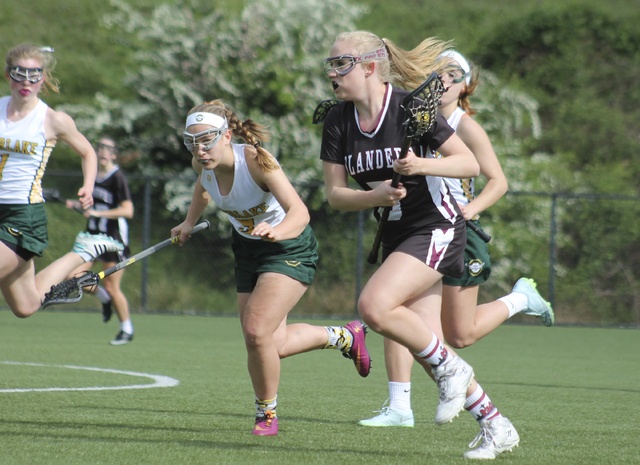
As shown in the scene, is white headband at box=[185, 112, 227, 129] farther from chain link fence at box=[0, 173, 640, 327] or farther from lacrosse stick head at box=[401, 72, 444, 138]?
chain link fence at box=[0, 173, 640, 327]

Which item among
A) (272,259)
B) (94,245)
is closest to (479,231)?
(272,259)

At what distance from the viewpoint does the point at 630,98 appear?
24766 mm

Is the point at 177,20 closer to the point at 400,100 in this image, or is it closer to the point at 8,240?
the point at 8,240

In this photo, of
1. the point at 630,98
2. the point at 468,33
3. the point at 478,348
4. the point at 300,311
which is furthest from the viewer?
the point at 468,33

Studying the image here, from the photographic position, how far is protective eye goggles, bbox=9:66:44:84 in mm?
6555

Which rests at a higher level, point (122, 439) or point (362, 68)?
point (362, 68)

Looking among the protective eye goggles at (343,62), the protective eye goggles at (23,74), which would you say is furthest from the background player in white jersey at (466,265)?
the protective eye goggles at (23,74)

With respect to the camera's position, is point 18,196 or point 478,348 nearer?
point 18,196

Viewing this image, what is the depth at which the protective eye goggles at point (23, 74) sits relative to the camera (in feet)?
21.5

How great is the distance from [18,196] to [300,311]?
10789 mm

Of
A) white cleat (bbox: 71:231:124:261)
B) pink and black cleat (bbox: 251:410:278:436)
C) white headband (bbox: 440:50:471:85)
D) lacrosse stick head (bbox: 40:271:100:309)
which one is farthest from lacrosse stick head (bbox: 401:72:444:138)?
white cleat (bbox: 71:231:124:261)

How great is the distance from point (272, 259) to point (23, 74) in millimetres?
2139

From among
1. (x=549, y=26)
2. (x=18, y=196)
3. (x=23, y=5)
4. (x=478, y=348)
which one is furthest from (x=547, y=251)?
(x=23, y=5)

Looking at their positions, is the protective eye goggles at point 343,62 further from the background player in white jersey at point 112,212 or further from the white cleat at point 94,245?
the background player in white jersey at point 112,212
